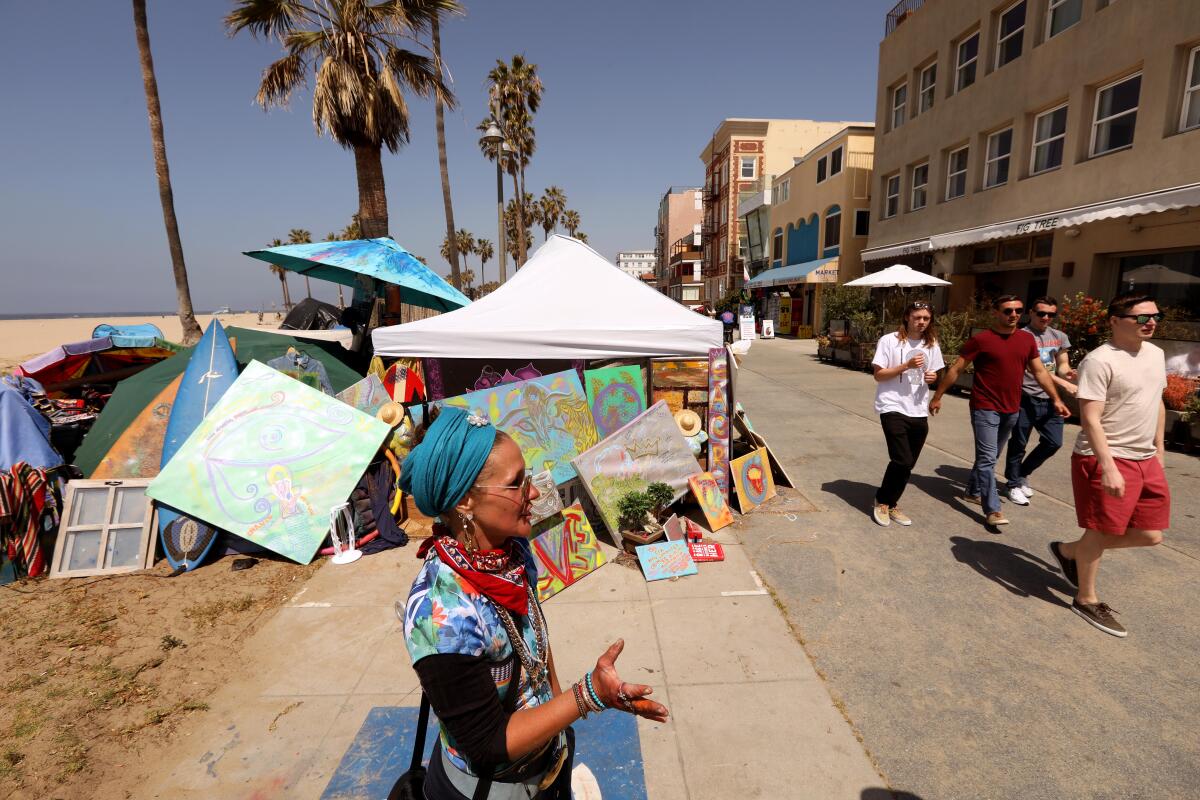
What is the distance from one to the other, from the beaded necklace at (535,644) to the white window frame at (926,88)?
21463 mm

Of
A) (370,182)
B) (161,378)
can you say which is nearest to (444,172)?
(370,182)

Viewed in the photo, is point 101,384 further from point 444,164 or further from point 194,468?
point 444,164

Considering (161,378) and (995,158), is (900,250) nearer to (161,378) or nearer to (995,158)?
(995,158)

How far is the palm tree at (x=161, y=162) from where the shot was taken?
10602 mm

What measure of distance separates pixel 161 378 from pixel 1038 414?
952cm

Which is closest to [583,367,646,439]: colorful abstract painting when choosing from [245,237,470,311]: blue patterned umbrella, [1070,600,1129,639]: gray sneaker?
[245,237,470,311]: blue patterned umbrella

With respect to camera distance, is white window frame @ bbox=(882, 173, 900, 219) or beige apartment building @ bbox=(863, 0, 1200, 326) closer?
beige apartment building @ bbox=(863, 0, 1200, 326)

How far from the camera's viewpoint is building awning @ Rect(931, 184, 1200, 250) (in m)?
8.84

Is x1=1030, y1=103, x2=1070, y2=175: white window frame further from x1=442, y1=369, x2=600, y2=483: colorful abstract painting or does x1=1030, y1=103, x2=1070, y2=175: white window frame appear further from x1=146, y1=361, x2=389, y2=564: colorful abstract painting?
x1=146, y1=361, x2=389, y2=564: colorful abstract painting

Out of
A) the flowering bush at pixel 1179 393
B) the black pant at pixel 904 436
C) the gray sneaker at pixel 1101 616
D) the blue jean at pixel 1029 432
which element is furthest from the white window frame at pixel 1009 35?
the gray sneaker at pixel 1101 616

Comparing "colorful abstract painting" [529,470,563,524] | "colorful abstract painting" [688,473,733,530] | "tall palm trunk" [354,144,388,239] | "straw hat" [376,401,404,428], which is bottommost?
"colorful abstract painting" [688,473,733,530]

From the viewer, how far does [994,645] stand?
132 inches

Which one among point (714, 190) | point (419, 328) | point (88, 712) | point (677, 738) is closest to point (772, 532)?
point (677, 738)

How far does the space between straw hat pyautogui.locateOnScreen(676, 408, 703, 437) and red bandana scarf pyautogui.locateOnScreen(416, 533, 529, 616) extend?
4.29m
